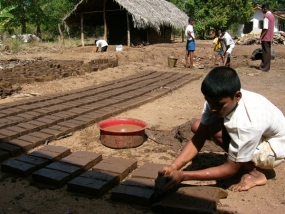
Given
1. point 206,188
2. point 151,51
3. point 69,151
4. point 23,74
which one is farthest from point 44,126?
point 151,51

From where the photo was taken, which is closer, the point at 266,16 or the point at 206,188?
the point at 206,188

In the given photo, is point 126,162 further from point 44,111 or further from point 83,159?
point 44,111

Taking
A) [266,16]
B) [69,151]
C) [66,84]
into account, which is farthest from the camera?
[266,16]

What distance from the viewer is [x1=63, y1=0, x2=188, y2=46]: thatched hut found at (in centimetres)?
1501

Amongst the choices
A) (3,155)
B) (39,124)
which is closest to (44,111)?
(39,124)

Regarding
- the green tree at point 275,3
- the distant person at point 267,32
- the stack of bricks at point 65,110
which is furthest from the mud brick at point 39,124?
the green tree at point 275,3

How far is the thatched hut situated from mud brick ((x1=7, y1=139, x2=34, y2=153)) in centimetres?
1177

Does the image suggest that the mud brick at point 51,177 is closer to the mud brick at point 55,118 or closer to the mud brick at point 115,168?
the mud brick at point 115,168

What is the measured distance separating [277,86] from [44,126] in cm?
501

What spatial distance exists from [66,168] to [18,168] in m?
0.41

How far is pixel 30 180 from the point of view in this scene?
8.59 ft

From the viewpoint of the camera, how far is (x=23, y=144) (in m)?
3.17

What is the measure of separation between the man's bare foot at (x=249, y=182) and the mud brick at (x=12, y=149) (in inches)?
81.3

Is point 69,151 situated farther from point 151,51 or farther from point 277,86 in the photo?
point 151,51
